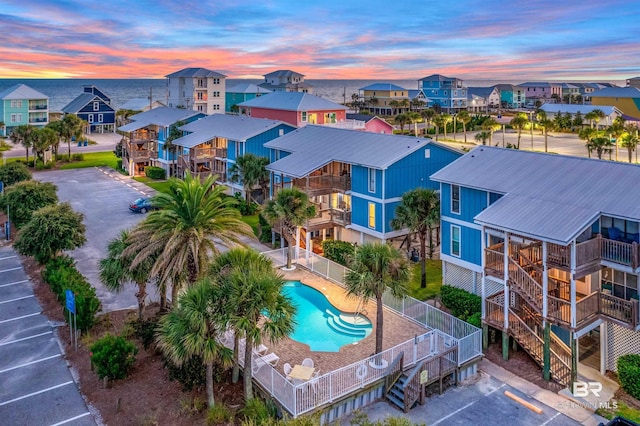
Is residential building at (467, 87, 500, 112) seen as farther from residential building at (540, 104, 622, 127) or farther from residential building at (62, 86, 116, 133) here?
residential building at (62, 86, 116, 133)

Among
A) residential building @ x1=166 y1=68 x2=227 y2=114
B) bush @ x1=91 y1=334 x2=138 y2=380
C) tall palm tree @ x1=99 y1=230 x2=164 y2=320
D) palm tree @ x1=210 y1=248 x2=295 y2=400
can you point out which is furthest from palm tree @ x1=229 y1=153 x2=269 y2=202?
residential building @ x1=166 y1=68 x2=227 y2=114

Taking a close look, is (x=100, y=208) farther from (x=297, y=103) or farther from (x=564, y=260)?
(x=564, y=260)

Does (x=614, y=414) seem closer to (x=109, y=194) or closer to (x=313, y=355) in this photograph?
(x=313, y=355)

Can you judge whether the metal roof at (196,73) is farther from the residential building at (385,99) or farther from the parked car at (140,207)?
the parked car at (140,207)

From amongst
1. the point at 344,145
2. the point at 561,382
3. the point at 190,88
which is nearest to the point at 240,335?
the point at 561,382

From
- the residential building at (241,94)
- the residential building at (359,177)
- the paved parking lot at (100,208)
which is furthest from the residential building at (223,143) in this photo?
the residential building at (241,94)

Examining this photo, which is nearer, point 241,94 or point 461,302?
point 461,302

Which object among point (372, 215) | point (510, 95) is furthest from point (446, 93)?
point (372, 215)
